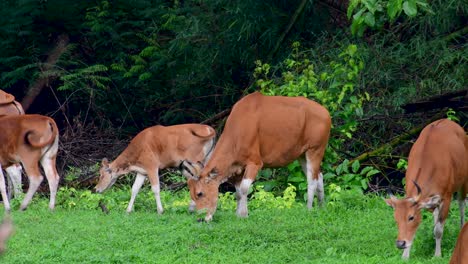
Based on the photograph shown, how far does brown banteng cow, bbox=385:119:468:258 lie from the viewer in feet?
27.9

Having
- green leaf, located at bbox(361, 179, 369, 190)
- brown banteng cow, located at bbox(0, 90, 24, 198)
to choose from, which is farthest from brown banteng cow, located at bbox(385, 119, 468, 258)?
brown banteng cow, located at bbox(0, 90, 24, 198)

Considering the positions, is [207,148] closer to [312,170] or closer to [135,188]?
[135,188]

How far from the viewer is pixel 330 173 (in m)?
13.4

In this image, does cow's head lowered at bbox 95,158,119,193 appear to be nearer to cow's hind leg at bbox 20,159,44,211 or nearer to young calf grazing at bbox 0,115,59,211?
young calf grazing at bbox 0,115,59,211

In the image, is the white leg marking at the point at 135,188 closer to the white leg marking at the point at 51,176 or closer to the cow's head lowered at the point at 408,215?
the white leg marking at the point at 51,176

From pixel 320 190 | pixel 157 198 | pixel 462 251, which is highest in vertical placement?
pixel 462 251

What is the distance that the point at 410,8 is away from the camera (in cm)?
748

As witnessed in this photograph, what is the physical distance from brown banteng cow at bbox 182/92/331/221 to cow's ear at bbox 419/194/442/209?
2851mm

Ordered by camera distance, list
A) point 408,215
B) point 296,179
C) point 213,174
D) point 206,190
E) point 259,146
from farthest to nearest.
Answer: point 296,179
point 259,146
point 213,174
point 206,190
point 408,215

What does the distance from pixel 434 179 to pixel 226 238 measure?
2.17 meters

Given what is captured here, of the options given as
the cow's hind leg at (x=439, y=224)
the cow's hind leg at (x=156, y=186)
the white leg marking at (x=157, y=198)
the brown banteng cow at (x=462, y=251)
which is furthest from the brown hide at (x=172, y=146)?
the brown banteng cow at (x=462, y=251)

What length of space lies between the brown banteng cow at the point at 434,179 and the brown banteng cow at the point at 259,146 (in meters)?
2.35

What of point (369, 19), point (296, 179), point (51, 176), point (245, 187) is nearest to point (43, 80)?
point (51, 176)

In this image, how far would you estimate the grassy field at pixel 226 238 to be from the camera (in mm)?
8836
